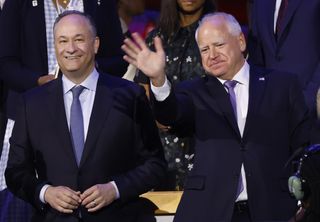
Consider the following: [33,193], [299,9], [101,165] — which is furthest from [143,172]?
[299,9]

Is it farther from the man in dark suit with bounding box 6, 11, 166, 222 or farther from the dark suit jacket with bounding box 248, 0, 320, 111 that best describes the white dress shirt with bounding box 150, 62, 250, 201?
the dark suit jacket with bounding box 248, 0, 320, 111

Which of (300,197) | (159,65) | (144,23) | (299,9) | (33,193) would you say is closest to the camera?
(300,197)

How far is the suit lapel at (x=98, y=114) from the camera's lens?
5051mm

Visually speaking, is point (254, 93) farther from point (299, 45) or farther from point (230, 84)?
point (299, 45)

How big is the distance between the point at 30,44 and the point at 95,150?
107cm

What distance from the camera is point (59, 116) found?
201 inches

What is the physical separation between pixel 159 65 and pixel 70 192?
0.76 m

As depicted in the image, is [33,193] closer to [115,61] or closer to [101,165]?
[101,165]

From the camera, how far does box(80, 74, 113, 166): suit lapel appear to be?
5.05m

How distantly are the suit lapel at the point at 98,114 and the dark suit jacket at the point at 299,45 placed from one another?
107 centimetres

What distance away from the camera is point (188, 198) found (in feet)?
16.3

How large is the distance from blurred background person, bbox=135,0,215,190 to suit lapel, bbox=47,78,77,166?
0.75m

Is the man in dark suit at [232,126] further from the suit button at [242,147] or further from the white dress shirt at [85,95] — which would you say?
the white dress shirt at [85,95]

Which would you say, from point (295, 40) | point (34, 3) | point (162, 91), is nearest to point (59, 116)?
point (162, 91)
